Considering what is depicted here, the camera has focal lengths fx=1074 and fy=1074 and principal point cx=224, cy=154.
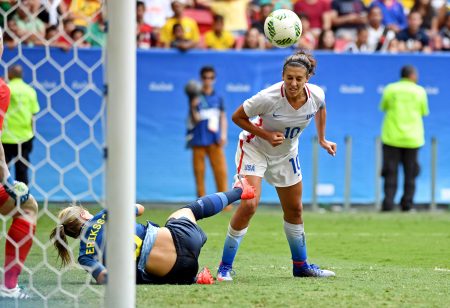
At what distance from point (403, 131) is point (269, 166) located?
9.22 metres

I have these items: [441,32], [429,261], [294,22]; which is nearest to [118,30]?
[294,22]

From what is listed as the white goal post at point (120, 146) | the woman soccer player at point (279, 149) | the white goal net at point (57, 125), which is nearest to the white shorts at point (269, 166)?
the woman soccer player at point (279, 149)

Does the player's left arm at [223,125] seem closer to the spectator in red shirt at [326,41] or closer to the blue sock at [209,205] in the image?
the spectator in red shirt at [326,41]

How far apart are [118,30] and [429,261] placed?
576 cm

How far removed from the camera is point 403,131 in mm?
18109

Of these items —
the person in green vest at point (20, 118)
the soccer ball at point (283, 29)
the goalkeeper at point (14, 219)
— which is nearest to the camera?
the goalkeeper at point (14, 219)

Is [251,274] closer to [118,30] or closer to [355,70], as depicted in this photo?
[118,30]

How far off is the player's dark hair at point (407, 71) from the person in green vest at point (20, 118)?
6.36m

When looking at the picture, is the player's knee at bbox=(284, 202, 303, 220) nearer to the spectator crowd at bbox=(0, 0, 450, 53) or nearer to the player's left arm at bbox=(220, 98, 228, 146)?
the player's left arm at bbox=(220, 98, 228, 146)

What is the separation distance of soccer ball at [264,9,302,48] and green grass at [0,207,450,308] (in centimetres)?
207

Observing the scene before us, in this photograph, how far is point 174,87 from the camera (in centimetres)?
1812

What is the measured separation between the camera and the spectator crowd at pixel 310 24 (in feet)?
61.8

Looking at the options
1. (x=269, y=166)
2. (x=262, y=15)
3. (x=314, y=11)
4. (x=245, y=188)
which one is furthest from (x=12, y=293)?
(x=314, y=11)

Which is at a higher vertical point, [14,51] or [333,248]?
[14,51]
